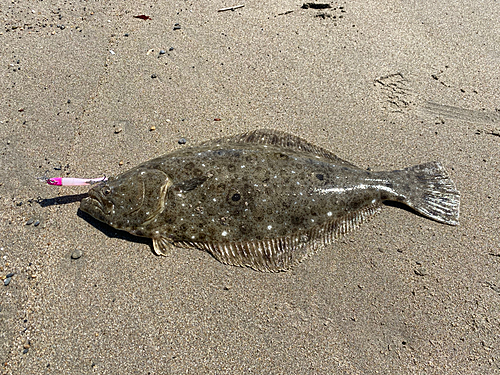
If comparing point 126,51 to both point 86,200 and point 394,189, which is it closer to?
point 86,200

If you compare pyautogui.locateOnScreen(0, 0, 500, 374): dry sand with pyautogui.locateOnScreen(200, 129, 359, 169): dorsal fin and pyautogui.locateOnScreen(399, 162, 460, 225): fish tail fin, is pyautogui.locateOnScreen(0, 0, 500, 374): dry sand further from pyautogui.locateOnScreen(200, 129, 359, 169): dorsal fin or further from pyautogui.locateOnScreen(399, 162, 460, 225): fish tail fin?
pyautogui.locateOnScreen(200, 129, 359, 169): dorsal fin

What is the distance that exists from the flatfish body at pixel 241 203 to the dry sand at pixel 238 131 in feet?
0.64

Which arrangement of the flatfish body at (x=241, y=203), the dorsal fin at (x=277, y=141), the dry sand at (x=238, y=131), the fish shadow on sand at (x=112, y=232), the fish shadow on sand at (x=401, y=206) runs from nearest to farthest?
the dry sand at (x=238, y=131) < the flatfish body at (x=241, y=203) < the fish shadow on sand at (x=112, y=232) < the fish shadow on sand at (x=401, y=206) < the dorsal fin at (x=277, y=141)

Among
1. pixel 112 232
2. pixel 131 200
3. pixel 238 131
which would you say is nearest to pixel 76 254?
pixel 112 232

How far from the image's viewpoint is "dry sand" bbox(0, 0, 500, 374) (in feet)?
9.22

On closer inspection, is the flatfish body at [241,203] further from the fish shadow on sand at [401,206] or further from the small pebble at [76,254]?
the small pebble at [76,254]

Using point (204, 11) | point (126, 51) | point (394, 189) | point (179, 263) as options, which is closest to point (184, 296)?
point (179, 263)

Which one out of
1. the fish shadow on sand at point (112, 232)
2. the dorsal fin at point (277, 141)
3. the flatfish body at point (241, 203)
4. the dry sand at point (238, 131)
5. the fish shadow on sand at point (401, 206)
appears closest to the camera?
the dry sand at point (238, 131)

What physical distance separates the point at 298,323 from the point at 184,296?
1.11m

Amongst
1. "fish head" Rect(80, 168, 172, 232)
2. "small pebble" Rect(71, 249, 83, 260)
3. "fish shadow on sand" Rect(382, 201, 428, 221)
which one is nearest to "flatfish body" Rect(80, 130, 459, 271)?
"fish head" Rect(80, 168, 172, 232)

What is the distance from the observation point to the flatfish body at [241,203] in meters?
3.07

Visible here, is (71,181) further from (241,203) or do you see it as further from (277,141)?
(277,141)

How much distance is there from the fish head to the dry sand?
25 centimetres

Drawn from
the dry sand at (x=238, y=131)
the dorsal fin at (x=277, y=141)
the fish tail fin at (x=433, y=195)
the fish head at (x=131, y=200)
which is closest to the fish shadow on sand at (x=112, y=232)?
the dry sand at (x=238, y=131)
